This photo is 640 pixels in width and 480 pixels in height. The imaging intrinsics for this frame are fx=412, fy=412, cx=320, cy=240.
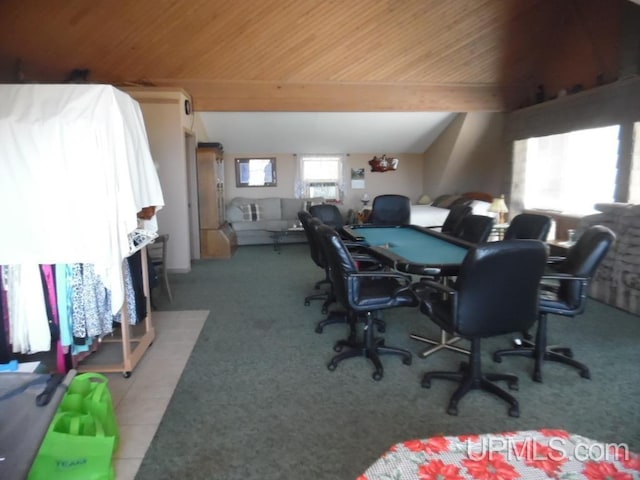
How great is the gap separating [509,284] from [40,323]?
262cm

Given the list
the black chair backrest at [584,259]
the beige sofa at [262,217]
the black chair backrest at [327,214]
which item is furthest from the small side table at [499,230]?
the beige sofa at [262,217]

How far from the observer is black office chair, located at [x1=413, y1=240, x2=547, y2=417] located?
2.04m

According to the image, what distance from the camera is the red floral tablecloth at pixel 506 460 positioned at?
1029 mm

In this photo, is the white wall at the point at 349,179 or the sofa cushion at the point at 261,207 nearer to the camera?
the sofa cushion at the point at 261,207

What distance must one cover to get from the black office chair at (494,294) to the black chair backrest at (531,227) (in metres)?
1.33

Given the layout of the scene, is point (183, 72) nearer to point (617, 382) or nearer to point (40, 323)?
point (40, 323)

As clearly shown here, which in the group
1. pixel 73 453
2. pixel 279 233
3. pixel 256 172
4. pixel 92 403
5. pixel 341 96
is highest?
pixel 341 96

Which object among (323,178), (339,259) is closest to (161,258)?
→ (339,259)

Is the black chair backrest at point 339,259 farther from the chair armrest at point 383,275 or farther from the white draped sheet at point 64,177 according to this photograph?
the white draped sheet at point 64,177

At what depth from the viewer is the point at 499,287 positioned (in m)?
2.12

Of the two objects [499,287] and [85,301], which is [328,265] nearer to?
[499,287]

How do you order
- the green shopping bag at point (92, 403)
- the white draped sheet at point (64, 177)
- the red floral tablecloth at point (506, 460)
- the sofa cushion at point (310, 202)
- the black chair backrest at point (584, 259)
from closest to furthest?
the red floral tablecloth at point (506, 460), the green shopping bag at point (92, 403), the white draped sheet at point (64, 177), the black chair backrest at point (584, 259), the sofa cushion at point (310, 202)

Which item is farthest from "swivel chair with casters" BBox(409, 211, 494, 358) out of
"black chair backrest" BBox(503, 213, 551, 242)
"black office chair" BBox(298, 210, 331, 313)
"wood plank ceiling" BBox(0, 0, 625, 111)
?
"wood plank ceiling" BBox(0, 0, 625, 111)

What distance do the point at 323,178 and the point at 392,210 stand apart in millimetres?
3648
